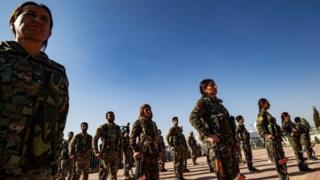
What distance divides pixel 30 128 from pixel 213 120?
3.46m

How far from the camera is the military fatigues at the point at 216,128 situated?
170 inches

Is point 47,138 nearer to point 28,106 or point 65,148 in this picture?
point 28,106

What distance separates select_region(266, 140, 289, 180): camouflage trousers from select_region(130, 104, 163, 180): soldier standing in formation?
306 cm

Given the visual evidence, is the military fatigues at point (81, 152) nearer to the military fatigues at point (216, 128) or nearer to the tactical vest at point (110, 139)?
the tactical vest at point (110, 139)

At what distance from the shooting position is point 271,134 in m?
7.03

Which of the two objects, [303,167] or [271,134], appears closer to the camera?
[271,134]

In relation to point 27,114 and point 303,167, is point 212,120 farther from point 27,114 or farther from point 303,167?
point 303,167

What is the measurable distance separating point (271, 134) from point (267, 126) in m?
0.26

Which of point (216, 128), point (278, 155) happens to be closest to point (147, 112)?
point (216, 128)

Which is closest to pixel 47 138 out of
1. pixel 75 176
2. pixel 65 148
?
pixel 75 176

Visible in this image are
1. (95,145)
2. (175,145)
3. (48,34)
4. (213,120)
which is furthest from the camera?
(175,145)

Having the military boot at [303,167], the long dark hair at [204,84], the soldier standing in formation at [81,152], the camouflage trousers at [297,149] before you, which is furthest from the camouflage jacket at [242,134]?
the long dark hair at [204,84]

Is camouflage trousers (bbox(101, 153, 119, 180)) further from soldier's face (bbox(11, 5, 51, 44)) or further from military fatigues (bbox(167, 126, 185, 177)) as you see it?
soldier's face (bbox(11, 5, 51, 44))

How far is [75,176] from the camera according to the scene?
412 inches
